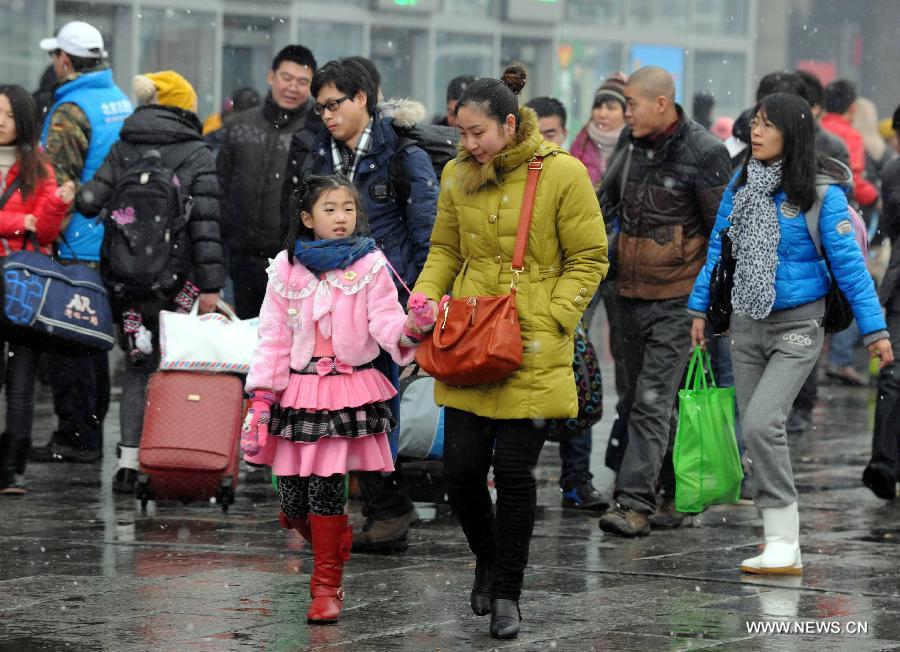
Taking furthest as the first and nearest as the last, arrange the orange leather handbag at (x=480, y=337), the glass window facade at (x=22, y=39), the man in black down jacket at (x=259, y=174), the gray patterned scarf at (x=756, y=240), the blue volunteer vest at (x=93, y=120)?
the glass window facade at (x=22, y=39) < the man in black down jacket at (x=259, y=174) < the blue volunteer vest at (x=93, y=120) < the gray patterned scarf at (x=756, y=240) < the orange leather handbag at (x=480, y=337)

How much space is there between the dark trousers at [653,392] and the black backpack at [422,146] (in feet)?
4.08

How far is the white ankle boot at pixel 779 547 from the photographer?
7.37 m

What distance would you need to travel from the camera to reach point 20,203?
9.34 metres

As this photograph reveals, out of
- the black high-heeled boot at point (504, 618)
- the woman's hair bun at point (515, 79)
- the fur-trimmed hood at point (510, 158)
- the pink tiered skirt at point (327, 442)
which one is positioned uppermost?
the woman's hair bun at point (515, 79)

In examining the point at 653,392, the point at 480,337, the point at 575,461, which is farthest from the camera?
the point at 575,461

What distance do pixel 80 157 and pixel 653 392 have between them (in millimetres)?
3713

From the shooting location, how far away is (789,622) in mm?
6375

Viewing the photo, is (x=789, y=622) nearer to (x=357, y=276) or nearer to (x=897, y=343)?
(x=357, y=276)

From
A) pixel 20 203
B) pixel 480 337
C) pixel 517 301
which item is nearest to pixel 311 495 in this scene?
pixel 480 337

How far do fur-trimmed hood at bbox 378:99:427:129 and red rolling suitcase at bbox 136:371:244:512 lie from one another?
1762mm

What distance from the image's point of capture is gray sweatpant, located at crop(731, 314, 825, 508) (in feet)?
24.7

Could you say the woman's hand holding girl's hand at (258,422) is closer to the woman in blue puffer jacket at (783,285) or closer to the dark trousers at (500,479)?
the dark trousers at (500,479)

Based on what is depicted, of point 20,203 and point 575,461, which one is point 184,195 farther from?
point 575,461

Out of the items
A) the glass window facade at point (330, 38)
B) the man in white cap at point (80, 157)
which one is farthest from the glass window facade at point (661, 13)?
the man in white cap at point (80, 157)
